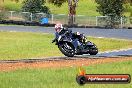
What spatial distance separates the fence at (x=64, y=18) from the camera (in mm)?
49906

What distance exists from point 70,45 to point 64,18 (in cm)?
3545

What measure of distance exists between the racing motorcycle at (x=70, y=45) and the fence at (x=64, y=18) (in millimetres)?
31581

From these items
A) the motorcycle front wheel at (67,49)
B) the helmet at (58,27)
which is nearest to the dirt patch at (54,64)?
the motorcycle front wheel at (67,49)

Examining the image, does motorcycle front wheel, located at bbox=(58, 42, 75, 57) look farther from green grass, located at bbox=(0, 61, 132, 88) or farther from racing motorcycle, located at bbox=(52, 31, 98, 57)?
green grass, located at bbox=(0, 61, 132, 88)

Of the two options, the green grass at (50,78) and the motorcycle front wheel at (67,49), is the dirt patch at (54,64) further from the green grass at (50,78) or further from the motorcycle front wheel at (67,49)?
the green grass at (50,78)

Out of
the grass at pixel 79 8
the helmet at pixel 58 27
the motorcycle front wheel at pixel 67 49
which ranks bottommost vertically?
the grass at pixel 79 8

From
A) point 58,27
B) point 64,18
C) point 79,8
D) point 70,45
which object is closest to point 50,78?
point 58,27

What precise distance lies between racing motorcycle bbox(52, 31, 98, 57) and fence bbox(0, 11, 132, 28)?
3158 centimetres

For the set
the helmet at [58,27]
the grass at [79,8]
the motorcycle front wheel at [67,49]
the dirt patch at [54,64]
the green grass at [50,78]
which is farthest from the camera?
the grass at [79,8]

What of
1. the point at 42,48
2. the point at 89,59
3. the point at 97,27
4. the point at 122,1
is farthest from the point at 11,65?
the point at 122,1

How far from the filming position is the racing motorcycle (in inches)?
682

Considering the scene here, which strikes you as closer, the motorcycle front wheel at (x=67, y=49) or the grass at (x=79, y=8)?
the motorcycle front wheel at (x=67, y=49)

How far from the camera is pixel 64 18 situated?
52906 mm

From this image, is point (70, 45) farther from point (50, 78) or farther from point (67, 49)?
point (50, 78)
